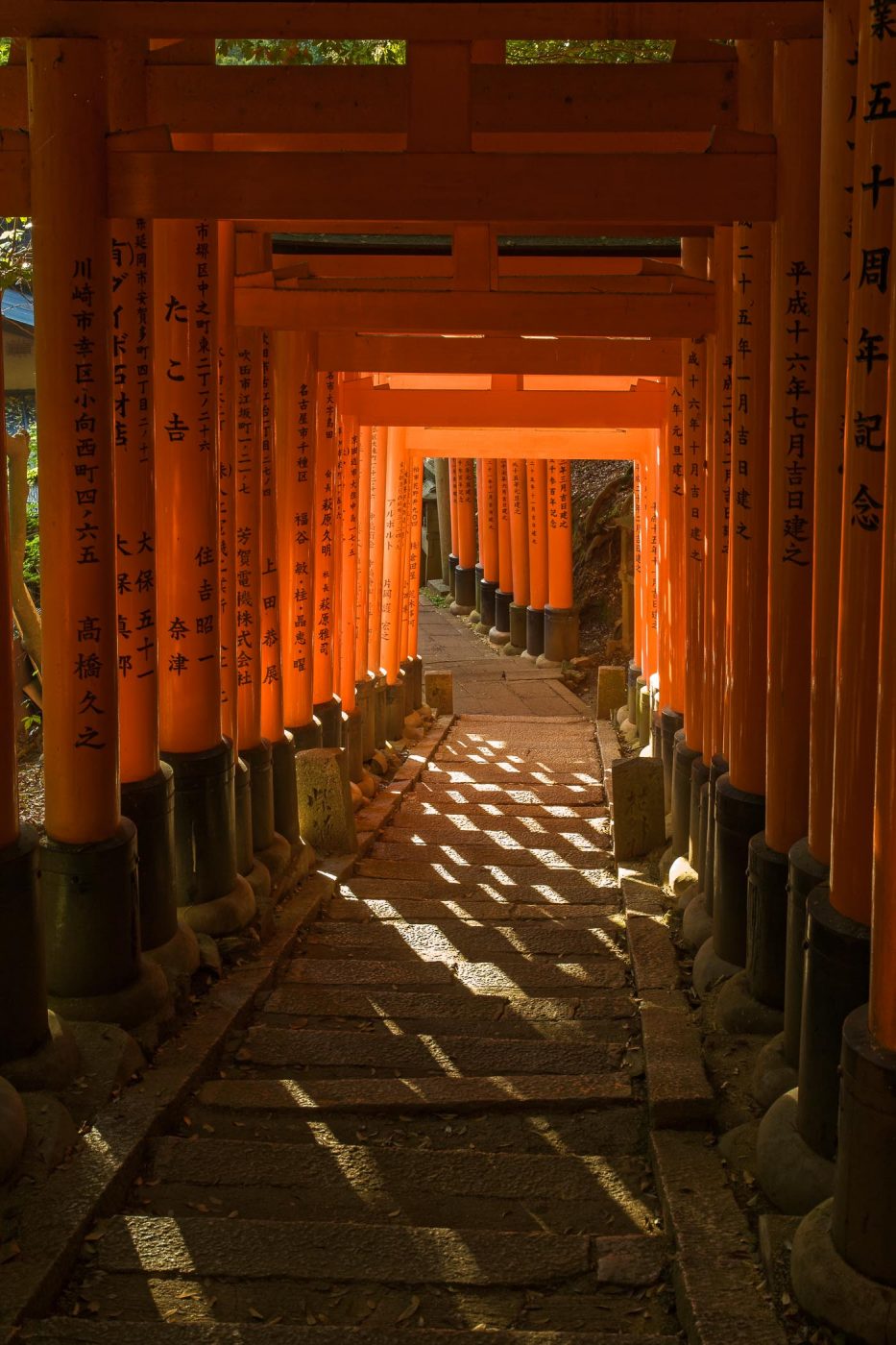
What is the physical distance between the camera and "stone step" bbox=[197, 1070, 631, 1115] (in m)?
4.98

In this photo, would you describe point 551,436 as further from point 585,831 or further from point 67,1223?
point 67,1223

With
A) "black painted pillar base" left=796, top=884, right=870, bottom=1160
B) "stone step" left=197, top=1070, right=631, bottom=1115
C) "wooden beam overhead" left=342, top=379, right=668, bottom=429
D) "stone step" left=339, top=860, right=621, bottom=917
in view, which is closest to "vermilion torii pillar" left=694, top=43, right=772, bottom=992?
"stone step" left=197, top=1070, right=631, bottom=1115

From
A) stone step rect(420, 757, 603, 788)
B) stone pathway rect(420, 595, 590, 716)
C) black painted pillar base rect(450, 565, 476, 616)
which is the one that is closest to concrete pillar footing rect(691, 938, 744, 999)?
stone step rect(420, 757, 603, 788)

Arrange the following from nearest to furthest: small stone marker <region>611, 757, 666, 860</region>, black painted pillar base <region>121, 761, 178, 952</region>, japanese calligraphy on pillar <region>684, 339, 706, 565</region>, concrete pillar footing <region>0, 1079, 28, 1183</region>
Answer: concrete pillar footing <region>0, 1079, 28, 1183</region>, black painted pillar base <region>121, 761, 178, 952</region>, japanese calligraphy on pillar <region>684, 339, 706, 565</region>, small stone marker <region>611, 757, 666, 860</region>

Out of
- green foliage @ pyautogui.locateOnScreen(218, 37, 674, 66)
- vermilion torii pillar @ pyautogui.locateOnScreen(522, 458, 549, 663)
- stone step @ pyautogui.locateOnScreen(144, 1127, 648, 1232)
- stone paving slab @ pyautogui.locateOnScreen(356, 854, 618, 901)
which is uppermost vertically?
green foliage @ pyautogui.locateOnScreen(218, 37, 674, 66)

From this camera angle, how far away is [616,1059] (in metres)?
5.49

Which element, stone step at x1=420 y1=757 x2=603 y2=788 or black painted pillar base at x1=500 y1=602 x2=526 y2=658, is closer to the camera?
stone step at x1=420 y1=757 x2=603 y2=788

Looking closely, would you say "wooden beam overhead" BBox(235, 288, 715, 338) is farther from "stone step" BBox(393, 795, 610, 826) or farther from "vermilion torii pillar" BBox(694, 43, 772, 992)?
"stone step" BBox(393, 795, 610, 826)

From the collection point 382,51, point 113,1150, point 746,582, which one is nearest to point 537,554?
point 382,51

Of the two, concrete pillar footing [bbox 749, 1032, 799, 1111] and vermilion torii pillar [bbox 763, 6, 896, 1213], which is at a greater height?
vermilion torii pillar [bbox 763, 6, 896, 1213]

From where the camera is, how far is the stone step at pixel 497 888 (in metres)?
8.27

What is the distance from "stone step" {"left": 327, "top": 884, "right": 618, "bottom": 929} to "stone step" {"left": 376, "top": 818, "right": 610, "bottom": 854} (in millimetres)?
1685

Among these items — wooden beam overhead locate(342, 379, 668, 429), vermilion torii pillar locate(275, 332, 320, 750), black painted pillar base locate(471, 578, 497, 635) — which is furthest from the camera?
black painted pillar base locate(471, 578, 497, 635)

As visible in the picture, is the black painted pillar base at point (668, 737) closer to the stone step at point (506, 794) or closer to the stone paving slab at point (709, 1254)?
the stone step at point (506, 794)
